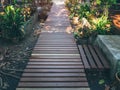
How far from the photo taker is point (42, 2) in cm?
1808

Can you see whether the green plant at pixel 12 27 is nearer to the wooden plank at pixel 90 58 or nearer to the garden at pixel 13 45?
the garden at pixel 13 45

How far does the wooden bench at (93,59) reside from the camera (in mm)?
6215

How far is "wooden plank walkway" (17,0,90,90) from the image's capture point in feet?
16.9

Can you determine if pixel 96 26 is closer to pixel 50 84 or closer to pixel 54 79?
pixel 54 79

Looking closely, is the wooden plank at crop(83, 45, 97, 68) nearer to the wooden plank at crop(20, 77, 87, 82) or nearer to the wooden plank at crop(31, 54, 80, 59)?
the wooden plank at crop(31, 54, 80, 59)

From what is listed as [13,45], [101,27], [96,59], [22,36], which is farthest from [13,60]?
[101,27]

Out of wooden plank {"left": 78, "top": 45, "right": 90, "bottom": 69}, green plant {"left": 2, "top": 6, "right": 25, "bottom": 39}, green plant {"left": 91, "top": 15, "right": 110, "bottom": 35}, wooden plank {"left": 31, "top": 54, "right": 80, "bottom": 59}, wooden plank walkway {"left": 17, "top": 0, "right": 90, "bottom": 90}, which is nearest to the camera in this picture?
wooden plank walkway {"left": 17, "top": 0, "right": 90, "bottom": 90}

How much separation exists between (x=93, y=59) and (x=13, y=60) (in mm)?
2868

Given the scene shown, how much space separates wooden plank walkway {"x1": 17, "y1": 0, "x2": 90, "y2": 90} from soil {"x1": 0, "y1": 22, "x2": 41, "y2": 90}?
58cm

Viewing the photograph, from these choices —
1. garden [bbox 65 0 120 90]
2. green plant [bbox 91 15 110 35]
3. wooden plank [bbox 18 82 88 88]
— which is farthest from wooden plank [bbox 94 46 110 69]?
wooden plank [bbox 18 82 88 88]

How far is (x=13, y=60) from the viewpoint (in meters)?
7.41

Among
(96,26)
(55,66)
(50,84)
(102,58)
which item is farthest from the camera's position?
(96,26)

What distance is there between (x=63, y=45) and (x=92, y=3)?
248 inches

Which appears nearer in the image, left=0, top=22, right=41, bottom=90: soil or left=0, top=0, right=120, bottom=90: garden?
left=0, top=22, right=41, bottom=90: soil
